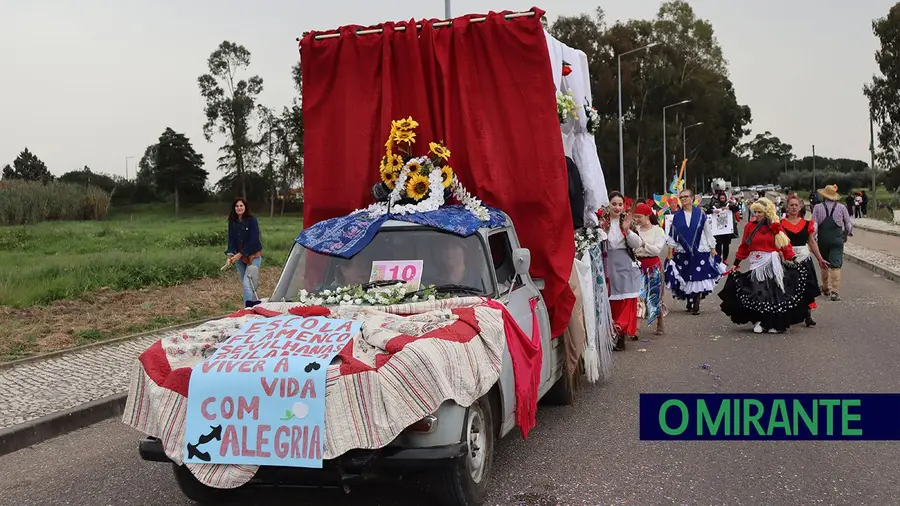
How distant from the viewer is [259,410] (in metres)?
4.57

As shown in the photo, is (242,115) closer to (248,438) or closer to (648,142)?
(648,142)

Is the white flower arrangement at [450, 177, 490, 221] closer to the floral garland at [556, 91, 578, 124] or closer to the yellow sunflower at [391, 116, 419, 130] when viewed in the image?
the yellow sunflower at [391, 116, 419, 130]

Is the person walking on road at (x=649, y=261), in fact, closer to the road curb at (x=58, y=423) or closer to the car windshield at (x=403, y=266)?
the car windshield at (x=403, y=266)

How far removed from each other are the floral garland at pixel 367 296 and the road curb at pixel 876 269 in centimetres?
1521

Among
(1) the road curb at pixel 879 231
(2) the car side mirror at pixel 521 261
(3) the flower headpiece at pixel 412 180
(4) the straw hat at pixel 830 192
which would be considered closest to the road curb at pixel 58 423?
(3) the flower headpiece at pixel 412 180

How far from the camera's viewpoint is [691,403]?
7.74 metres

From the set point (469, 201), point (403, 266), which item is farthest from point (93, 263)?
point (403, 266)

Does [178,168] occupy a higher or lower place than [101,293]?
higher

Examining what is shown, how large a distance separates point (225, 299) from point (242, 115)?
6102 centimetres

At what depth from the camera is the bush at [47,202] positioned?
39719 mm

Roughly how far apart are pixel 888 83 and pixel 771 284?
5980 cm

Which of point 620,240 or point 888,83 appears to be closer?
point 620,240

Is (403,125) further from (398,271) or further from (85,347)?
(85,347)

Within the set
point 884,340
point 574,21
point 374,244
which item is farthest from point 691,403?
point 574,21
